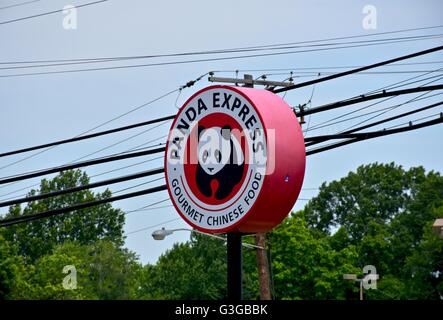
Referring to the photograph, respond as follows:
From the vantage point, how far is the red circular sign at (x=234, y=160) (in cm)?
559

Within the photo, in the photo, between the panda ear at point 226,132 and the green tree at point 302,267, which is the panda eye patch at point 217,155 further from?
the green tree at point 302,267

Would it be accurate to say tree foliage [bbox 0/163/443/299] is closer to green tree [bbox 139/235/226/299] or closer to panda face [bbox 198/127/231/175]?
green tree [bbox 139/235/226/299]

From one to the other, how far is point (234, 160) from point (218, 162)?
123 millimetres

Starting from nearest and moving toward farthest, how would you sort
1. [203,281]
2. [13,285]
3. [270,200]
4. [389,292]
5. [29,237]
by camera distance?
[270,200] → [13,285] → [389,292] → [203,281] → [29,237]

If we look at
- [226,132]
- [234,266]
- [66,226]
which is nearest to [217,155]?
[226,132]

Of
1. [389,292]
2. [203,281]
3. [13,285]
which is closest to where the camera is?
[13,285]

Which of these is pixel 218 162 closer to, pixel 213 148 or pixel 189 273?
pixel 213 148

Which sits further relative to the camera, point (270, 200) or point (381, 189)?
point (381, 189)

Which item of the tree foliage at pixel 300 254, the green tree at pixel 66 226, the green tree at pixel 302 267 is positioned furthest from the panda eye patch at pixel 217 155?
the green tree at pixel 66 226

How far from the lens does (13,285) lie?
66062 millimetres
